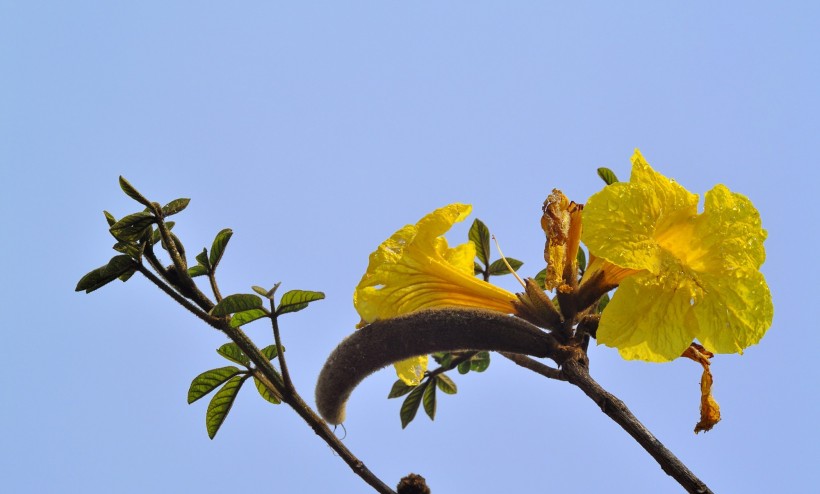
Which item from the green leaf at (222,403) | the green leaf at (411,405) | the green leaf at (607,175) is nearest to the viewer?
the green leaf at (222,403)

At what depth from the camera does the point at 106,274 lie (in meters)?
2.17

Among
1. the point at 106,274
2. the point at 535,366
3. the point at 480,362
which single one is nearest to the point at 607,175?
the point at 535,366

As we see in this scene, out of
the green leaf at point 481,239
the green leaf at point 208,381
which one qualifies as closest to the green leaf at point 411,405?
the green leaf at point 481,239

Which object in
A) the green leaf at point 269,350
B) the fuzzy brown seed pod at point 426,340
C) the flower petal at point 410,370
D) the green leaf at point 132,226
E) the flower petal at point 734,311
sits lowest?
the flower petal at point 734,311

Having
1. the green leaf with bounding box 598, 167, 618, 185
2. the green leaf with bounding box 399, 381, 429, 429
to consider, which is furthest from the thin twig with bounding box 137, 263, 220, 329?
the green leaf with bounding box 598, 167, 618, 185

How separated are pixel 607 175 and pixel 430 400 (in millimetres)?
1351

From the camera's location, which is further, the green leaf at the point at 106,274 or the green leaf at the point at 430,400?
the green leaf at the point at 430,400

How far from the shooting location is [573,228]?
254cm

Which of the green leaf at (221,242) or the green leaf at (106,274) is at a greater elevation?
the green leaf at (221,242)

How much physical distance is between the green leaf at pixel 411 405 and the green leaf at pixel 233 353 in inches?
41.3

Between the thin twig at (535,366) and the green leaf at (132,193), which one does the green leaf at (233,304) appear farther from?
the thin twig at (535,366)

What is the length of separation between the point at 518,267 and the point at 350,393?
1157mm

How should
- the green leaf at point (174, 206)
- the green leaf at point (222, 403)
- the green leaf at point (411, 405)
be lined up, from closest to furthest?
1. the green leaf at point (174, 206)
2. the green leaf at point (222, 403)
3. the green leaf at point (411, 405)

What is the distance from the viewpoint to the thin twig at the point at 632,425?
1.73 m
